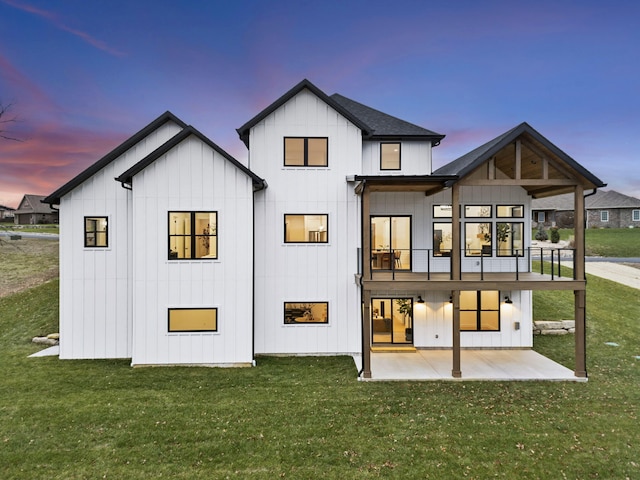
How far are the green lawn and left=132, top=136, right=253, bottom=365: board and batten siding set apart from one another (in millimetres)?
740

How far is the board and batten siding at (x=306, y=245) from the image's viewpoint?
10688mm

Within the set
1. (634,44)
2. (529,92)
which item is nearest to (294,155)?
(529,92)

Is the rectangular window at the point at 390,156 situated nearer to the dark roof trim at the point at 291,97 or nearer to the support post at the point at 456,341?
the dark roof trim at the point at 291,97

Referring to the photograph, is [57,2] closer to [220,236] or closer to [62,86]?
[62,86]

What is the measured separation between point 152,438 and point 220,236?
548 centimetres

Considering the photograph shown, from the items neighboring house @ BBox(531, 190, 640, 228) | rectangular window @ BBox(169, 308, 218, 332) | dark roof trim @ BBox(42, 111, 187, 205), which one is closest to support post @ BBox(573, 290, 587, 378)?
rectangular window @ BBox(169, 308, 218, 332)

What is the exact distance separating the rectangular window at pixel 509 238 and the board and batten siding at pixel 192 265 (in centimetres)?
885

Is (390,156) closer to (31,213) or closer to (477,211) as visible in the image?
(477,211)

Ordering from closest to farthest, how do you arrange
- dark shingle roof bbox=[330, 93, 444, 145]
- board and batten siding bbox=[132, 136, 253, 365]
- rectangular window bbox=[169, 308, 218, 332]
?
board and batten siding bbox=[132, 136, 253, 365] → rectangular window bbox=[169, 308, 218, 332] → dark shingle roof bbox=[330, 93, 444, 145]

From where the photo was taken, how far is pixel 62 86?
67.6 ft

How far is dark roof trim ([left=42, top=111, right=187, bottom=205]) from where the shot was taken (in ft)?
32.8

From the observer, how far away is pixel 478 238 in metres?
11.5

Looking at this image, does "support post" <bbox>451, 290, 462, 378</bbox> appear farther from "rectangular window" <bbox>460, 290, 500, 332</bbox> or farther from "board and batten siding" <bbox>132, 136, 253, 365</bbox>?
"board and batten siding" <bbox>132, 136, 253, 365</bbox>

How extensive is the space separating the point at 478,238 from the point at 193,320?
33.4 ft
